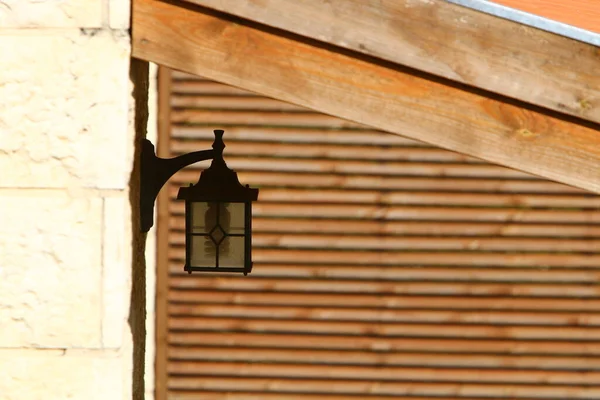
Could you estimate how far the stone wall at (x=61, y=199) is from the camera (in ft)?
6.49

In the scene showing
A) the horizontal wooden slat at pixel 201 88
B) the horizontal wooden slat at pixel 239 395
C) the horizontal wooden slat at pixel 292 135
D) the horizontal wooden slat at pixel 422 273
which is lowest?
the horizontal wooden slat at pixel 239 395

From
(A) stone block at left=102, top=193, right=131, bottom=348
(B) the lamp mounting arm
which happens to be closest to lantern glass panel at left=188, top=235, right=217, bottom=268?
(B) the lamp mounting arm

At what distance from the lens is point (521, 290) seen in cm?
541

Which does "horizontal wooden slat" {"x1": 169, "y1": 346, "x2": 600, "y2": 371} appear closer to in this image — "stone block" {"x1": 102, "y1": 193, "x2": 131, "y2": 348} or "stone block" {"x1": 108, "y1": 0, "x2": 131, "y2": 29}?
"stone block" {"x1": 102, "y1": 193, "x2": 131, "y2": 348}

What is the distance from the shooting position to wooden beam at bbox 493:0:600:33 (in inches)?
80.7

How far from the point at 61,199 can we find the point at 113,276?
217 mm

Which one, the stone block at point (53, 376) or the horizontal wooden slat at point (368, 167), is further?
the horizontal wooden slat at point (368, 167)

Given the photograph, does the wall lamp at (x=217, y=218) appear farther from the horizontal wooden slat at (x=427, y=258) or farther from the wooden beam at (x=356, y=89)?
the horizontal wooden slat at (x=427, y=258)

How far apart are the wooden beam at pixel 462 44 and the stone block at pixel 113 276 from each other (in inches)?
22.6

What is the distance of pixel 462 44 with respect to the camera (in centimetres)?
194

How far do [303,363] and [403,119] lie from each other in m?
3.54

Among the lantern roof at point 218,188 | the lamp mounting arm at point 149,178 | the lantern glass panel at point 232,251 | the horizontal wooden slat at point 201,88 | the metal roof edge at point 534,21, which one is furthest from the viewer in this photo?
the horizontal wooden slat at point 201,88

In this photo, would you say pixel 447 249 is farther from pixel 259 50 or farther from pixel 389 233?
pixel 259 50

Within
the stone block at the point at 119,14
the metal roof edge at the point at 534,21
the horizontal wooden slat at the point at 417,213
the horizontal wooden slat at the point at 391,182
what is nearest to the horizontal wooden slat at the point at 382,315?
the horizontal wooden slat at the point at 417,213
